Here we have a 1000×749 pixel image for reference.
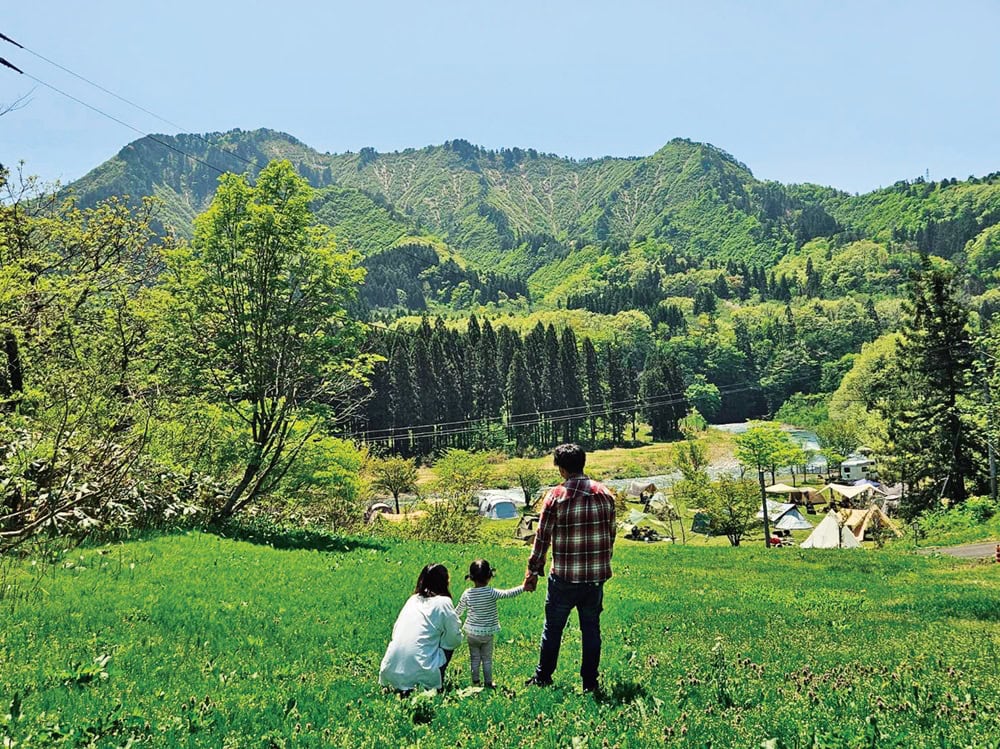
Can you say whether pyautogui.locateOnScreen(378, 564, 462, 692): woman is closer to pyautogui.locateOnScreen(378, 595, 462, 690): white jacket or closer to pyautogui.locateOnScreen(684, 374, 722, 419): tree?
pyautogui.locateOnScreen(378, 595, 462, 690): white jacket

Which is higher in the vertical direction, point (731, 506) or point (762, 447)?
point (762, 447)

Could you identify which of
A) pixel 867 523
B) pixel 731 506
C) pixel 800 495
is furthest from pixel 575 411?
pixel 731 506

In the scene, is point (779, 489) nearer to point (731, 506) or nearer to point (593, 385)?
point (731, 506)

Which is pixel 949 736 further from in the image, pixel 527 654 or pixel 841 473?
pixel 841 473

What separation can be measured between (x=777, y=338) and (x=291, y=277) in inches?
7468

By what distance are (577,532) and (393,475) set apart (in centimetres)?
6361

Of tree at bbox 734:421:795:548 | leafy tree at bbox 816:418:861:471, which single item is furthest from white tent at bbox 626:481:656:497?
tree at bbox 734:421:795:548

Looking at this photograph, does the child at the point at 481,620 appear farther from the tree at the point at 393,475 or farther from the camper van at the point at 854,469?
the camper van at the point at 854,469

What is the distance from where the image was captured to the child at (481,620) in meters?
6.31

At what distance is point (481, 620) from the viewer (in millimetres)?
6316

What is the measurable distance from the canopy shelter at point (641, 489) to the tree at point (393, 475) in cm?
2483

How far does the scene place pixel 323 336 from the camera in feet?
63.3

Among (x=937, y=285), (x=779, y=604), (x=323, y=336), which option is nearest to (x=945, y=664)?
(x=779, y=604)

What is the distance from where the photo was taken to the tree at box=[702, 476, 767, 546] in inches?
1506
